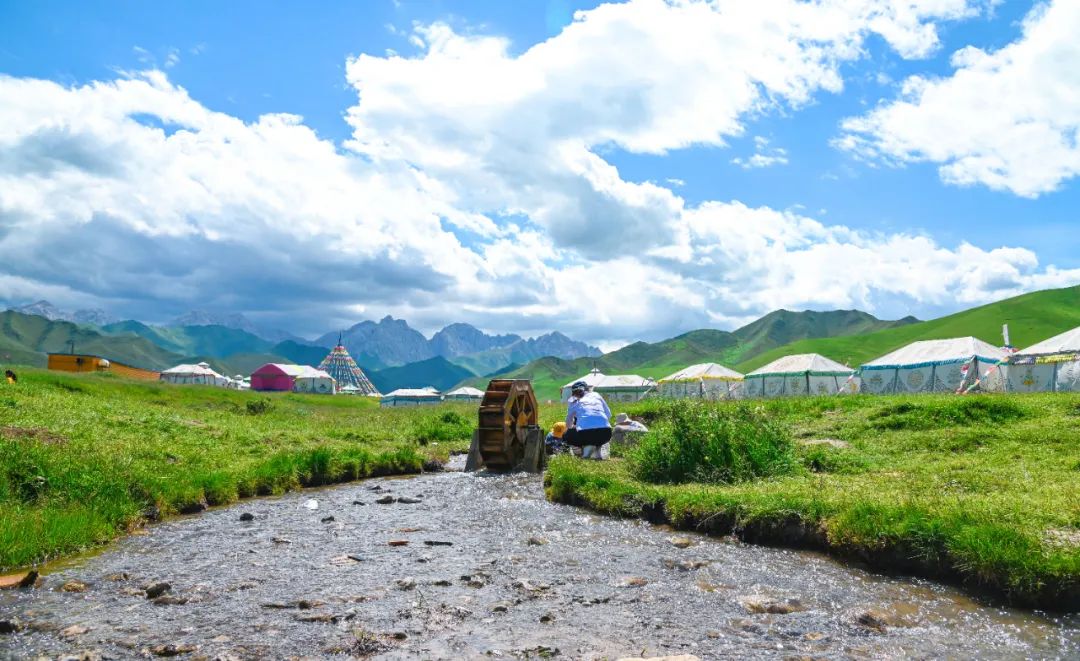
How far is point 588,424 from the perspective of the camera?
68.1ft

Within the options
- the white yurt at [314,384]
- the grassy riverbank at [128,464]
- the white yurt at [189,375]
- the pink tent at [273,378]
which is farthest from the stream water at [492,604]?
the white yurt at [314,384]

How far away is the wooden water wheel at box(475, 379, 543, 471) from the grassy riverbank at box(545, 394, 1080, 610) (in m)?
4.26

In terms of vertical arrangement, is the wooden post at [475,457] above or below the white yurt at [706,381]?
below

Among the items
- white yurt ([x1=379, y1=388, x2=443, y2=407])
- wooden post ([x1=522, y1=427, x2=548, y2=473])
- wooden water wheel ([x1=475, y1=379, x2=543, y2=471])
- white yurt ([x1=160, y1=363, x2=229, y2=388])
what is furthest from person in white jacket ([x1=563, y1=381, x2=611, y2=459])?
white yurt ([x1=379, y1=388, x2=443, y2=407])

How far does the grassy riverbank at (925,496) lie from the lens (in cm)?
829

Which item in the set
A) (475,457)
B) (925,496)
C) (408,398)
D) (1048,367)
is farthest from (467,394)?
(925,496)

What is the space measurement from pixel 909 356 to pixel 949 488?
6555cm

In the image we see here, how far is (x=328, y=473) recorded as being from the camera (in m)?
19.6

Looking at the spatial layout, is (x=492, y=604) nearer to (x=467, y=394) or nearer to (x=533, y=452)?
(x=533, y=452)

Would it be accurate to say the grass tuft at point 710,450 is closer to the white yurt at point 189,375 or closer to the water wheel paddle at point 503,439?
the water wheel paddle at point 503,439

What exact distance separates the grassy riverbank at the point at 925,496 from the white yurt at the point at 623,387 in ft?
299

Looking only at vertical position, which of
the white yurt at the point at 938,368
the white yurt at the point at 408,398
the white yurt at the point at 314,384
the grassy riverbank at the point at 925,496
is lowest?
the white yurt at the point at 408,398

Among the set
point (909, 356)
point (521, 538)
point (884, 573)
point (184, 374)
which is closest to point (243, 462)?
point (521, 538)

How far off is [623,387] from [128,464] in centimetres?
10266
